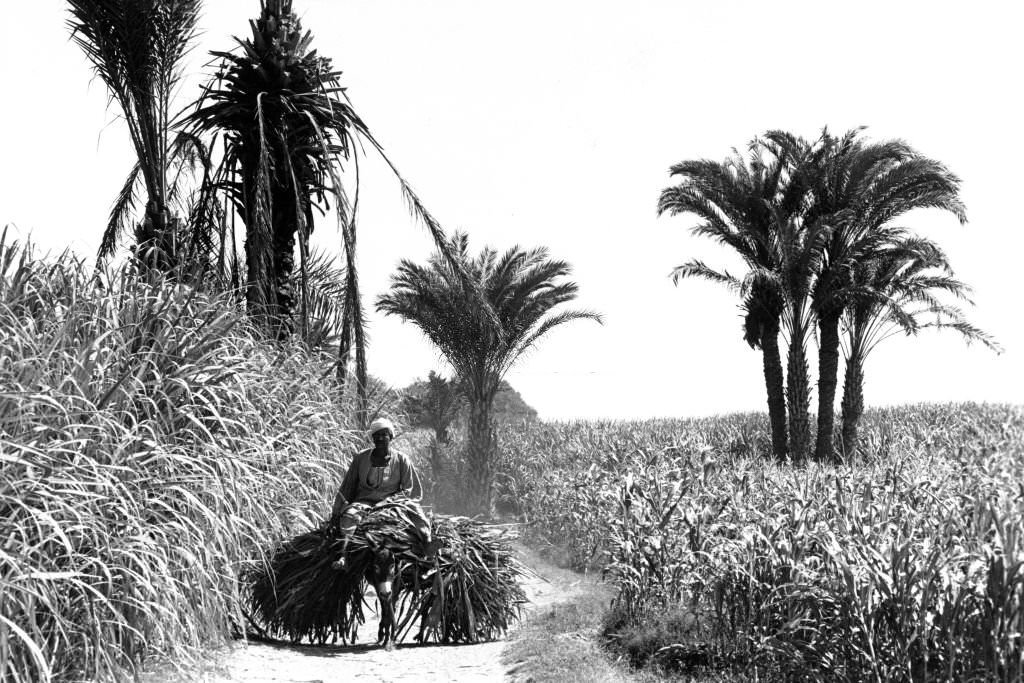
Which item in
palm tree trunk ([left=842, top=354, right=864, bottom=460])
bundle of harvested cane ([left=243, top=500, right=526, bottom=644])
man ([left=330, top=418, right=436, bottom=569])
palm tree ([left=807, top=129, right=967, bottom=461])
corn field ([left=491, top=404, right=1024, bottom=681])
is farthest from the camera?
palm tree trunk ([left=842, top=354, right=864, bottom=460])

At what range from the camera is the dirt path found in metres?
6.63

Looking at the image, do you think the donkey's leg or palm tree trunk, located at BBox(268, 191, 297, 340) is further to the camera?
palm tree trunk, located at BBox(268, 191, 297, 340)

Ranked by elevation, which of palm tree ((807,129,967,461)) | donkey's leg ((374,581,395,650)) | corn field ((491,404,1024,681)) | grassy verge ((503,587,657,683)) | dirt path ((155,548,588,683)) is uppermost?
palm tree ((807,129,967,461))

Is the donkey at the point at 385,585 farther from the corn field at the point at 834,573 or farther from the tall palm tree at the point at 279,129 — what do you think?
the tall palm tree at the point at 279,129

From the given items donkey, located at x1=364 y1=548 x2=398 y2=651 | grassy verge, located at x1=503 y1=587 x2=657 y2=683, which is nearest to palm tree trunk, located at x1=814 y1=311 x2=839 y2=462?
grassy verge, located at x1=503 y1=587 x2=657 y2=683

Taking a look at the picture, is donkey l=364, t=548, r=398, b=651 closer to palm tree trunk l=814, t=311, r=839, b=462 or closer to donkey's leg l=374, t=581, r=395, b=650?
donkey's leg l=374, t=581, r=395, b=650

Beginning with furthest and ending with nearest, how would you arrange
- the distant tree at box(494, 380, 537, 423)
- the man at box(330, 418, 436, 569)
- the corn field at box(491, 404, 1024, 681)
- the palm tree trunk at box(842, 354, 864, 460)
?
the distant tree at box(494, 380, 537, 423)
the palm tree trunk at box(842, 354, 864, 460)
the man at box(330, 418, 436, 569)
the corn field at box(491, 404, 1024, 681)

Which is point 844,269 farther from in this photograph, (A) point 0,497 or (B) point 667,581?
(A) point 0,497

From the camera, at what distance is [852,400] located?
2327 cm

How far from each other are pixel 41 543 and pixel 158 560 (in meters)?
0.80

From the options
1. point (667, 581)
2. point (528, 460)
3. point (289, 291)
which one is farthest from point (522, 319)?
point (667, 581)

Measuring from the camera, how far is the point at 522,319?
70.4 feet

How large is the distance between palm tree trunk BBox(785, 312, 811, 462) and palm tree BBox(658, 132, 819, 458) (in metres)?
0.09

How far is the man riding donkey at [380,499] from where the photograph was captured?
7590 mm
